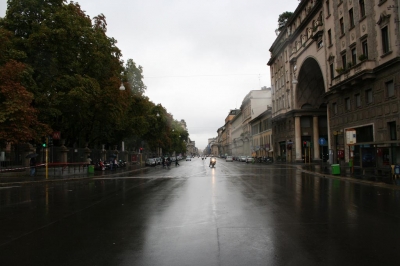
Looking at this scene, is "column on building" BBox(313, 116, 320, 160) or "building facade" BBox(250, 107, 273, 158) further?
"building facade" BBox(250, 107, 273, 158)

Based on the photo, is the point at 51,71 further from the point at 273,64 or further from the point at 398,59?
the point at 273,64

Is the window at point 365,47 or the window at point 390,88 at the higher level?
the window at point 365,47

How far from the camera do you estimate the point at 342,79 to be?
1329 inches

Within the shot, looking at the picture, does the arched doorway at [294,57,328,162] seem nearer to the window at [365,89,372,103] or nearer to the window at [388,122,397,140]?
the window at [365,89,372,103]

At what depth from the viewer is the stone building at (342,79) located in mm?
26297

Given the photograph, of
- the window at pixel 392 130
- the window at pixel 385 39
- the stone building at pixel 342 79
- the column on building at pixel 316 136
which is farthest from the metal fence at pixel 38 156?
the column on building at pixel 316 136

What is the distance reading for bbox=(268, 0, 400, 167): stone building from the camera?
26.3 metres

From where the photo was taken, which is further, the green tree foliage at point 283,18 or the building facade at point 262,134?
the building facade at point 262,134

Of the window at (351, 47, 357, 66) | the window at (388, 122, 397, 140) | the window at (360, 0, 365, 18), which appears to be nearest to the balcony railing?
the window at (351, 47, 357, 66)

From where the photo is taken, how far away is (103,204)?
474 inches

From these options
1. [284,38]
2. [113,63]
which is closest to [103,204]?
[113,63]

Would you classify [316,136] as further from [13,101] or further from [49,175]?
[13,101]

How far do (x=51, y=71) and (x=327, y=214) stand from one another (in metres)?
26.6

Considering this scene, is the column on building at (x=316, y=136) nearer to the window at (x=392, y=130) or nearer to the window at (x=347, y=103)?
the window at (x=347, y=103)
